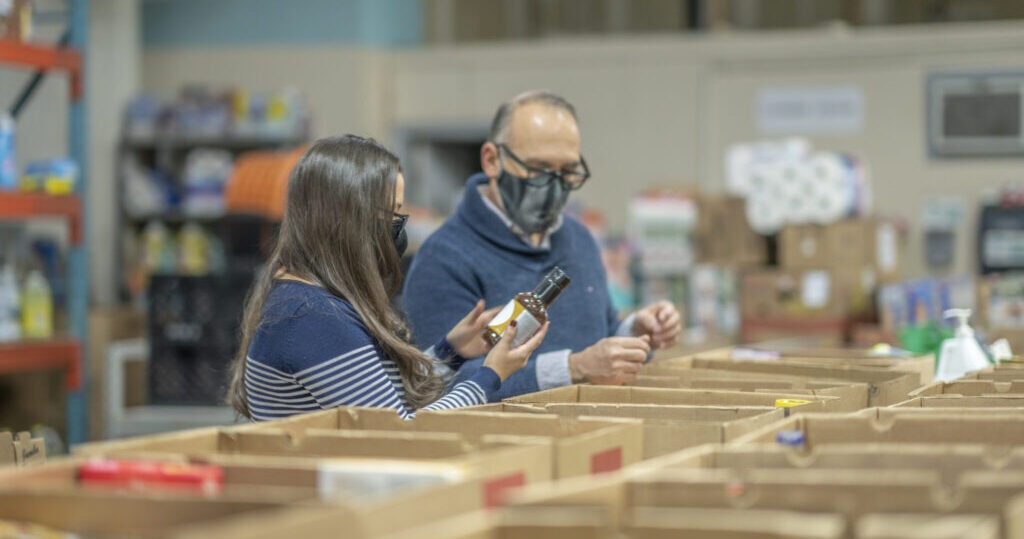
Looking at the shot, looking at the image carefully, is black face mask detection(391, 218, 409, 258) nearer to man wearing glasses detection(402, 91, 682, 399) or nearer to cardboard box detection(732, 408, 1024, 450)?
man wearing glasses detection(402, 91, 682, 399)

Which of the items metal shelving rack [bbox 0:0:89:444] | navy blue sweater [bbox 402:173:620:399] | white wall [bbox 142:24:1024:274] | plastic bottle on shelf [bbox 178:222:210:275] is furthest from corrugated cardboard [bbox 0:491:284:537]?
plastic bottle on shelf [bbox 178:222:210:275]

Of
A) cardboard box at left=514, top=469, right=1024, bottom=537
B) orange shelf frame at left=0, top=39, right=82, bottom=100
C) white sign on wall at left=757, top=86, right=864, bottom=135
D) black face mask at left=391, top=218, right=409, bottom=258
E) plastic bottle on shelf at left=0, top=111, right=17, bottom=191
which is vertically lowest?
cardboard box at left=514, top=469, right=1024, bottom=537

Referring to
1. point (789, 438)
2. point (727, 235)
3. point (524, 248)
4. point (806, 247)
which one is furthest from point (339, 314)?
point (727, 235)

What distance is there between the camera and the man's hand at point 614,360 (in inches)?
117

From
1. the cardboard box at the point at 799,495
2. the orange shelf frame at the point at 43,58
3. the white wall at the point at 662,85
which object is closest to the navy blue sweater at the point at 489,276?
the cardboard box at the point at 799,495

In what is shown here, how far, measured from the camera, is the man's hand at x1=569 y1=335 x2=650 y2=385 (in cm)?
298

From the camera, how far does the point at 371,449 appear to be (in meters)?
2.03

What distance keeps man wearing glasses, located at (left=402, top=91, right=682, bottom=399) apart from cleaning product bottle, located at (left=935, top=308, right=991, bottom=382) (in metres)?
0.68

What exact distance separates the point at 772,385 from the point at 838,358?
2.51ft

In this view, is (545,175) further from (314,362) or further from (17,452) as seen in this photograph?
(17,452)

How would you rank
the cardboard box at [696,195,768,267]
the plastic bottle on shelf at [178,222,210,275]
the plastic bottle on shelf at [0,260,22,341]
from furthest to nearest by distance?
the plastic bottle on shelf at [178,222,210,275] → the cardboard box at [696,195,768,267] → the plastic bottle on shelf at [0,260,22,341]

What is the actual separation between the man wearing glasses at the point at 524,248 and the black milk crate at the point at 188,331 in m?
3.36

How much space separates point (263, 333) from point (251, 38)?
27.6ft

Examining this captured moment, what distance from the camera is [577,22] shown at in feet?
35.7
